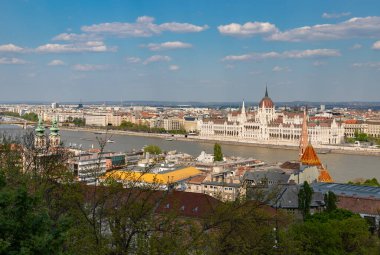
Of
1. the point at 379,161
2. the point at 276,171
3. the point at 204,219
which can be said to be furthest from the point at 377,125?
the point at 204,219

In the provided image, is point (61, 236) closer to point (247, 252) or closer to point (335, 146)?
point (247, 252)

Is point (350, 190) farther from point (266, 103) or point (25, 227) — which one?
point (266, 103)

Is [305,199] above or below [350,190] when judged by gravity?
above

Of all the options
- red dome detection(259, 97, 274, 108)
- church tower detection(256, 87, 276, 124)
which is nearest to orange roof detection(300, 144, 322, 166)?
church tower detection(256, 87, 276, 124)

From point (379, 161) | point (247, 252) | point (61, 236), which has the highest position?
point (61, 236)

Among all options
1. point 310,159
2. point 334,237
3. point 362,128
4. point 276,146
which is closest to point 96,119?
point 276,146

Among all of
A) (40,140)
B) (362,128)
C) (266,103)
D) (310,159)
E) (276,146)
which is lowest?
(276,146)

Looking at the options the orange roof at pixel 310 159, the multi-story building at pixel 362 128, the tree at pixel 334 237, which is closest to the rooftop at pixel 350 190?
the orange roof at pixel 310 159

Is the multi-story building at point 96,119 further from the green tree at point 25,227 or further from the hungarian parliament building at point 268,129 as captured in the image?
the green tree at point 25,227
